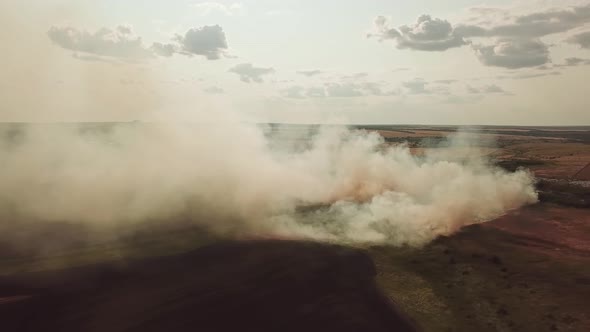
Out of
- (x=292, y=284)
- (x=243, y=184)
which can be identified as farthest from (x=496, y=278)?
(x=243, y=184)

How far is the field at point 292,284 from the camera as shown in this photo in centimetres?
2948

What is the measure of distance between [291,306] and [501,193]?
4833 cm

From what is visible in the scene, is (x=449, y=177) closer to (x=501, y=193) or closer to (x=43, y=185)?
(x=501, y=193)

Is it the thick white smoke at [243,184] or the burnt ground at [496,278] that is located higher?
the thick white smoke at [243,184]

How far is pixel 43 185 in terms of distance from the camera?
63500 millimetres

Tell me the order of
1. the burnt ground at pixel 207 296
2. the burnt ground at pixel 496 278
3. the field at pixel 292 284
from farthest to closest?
the burnt ground at pixel 496 278 → the field at pixel 292 284 → the burnt ground at pixel 207 296

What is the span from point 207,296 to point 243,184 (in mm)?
31578

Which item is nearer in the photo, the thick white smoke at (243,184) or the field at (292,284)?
the field at (292,284)

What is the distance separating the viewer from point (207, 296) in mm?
32438

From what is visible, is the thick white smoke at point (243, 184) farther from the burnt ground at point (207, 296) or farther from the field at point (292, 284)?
the burnt ground at point (207, 296)

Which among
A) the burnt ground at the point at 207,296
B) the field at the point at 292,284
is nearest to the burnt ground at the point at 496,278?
the field at the point at 292,284

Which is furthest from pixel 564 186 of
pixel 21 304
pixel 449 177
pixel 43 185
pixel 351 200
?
pixel 43 185

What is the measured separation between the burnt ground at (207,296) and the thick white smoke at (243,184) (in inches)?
383

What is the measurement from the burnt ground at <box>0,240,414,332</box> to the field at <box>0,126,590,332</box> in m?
0.13
